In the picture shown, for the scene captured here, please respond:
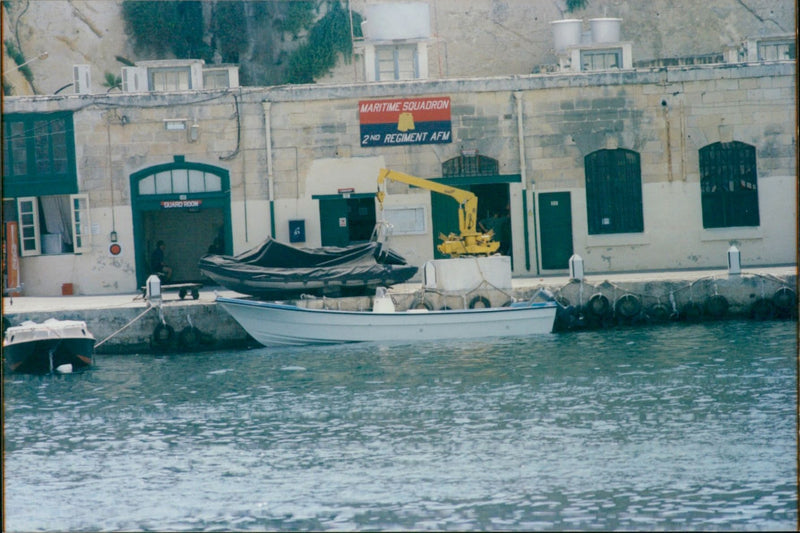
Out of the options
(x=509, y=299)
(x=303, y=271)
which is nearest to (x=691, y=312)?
(x=509, y=299)

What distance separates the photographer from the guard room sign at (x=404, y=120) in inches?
1294

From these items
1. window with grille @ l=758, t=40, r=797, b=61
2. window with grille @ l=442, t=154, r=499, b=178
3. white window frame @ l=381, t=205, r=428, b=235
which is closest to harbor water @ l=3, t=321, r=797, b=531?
white window frame @ l=381, t=205, r=428, b=235

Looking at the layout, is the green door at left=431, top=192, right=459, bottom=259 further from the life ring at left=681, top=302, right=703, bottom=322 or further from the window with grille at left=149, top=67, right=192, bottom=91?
the window with grille at left=149, top=67, right=192, bottom=91

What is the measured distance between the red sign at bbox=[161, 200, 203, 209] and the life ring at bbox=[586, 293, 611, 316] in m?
11.1

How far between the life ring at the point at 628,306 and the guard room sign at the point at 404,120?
7331mm

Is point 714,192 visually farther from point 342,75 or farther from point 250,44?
point 250,44

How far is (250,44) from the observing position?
4956cm

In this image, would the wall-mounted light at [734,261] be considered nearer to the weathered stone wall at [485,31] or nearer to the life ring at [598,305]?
the life ring at [598,305]

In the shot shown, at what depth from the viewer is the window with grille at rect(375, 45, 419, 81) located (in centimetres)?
3462

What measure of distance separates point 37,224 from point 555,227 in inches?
561

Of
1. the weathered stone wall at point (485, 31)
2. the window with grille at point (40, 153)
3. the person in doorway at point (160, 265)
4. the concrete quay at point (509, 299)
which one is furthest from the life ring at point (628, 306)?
the weathered stone wall at point (485, 31)

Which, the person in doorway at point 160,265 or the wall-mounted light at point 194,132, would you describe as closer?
the wall-mounted light at point 194,132

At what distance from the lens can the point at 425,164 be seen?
33094mm

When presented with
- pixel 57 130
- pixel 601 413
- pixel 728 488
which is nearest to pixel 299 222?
pixel 57 130
